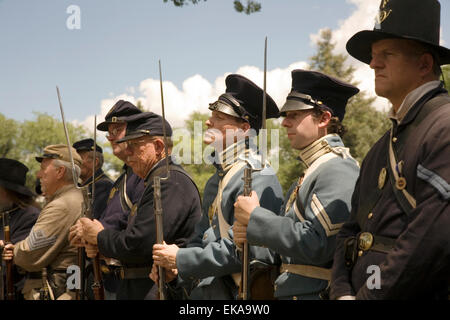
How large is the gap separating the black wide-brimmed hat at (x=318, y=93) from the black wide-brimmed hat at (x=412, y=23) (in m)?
0.78

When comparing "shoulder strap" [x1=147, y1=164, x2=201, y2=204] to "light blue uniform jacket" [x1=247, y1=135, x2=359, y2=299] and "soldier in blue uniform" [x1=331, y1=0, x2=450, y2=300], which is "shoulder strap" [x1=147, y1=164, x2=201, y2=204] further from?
"soldier in blue uniform" [x1=331, y1=0, x2=450, y2=300]

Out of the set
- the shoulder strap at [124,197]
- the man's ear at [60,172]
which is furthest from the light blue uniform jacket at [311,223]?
the man's ear at [60,172]

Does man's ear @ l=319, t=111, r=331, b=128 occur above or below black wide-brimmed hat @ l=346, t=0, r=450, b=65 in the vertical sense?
below

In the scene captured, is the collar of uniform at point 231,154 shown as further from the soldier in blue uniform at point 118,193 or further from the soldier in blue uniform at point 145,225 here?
the soldier in blue uniform at point 118,193

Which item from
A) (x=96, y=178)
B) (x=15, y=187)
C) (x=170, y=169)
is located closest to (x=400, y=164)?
(x=170, y=169)

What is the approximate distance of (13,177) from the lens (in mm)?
7309

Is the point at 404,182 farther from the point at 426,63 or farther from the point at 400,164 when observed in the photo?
the point at 426,63

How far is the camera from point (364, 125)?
39.6 m

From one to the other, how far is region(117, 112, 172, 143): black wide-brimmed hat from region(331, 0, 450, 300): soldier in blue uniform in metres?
2.73

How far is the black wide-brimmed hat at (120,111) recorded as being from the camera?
5.97 metres

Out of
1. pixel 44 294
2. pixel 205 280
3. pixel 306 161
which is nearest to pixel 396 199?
pixel 306 161

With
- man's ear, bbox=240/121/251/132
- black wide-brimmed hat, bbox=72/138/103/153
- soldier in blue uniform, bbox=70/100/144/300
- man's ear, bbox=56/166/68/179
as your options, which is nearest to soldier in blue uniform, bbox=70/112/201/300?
soldier in blue uniform, bbox=70/100/144/300

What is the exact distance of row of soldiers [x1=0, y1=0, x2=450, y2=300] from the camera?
2504 mm

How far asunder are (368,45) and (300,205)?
1088mm
